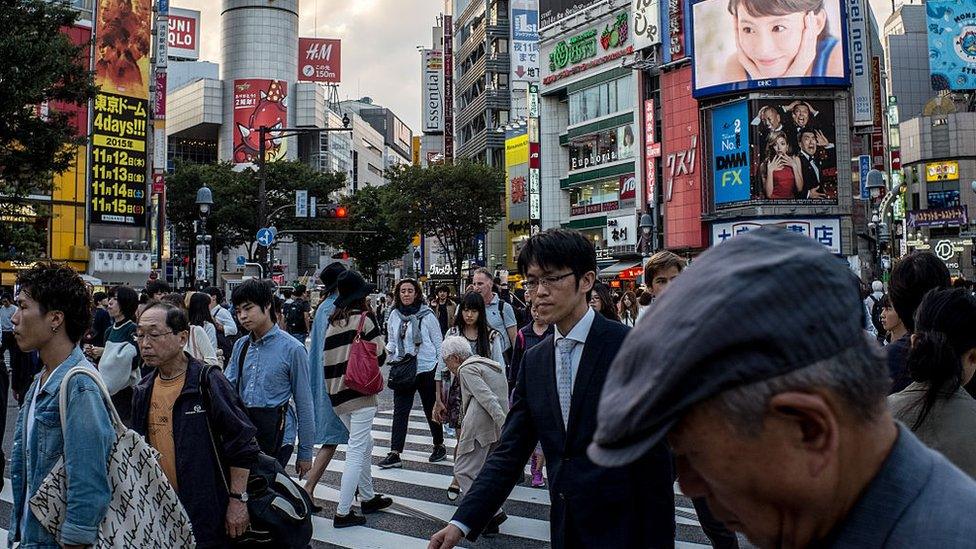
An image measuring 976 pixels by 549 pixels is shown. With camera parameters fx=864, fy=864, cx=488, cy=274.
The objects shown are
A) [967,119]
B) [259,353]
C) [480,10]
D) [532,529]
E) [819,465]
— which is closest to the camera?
[819,465]

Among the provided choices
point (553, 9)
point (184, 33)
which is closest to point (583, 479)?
point (553, 9)

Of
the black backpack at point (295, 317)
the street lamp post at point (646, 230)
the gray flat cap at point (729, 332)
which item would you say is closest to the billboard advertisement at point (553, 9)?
the street lamp post at point (646, 230)

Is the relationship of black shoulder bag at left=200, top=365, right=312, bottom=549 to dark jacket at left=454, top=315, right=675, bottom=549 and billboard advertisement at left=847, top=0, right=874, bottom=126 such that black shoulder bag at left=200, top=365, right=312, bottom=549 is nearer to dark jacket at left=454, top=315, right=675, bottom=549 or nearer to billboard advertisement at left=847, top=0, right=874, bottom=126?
dark jacket at left=454, top=315, right=675, bottom=549

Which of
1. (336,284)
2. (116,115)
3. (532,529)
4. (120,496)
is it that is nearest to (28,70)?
(336,284)

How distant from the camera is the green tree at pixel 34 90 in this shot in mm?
15477

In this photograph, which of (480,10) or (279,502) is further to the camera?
(480,10)

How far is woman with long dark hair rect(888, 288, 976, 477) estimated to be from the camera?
9.20 ft

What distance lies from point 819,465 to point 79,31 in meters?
44.3

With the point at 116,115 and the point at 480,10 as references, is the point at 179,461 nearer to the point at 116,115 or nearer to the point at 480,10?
the point at 116,115

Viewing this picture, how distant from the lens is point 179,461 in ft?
13.1

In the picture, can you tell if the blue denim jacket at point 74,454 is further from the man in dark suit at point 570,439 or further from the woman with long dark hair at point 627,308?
the woman with long dark hair at point 627,308

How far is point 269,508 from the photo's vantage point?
13.5 ft

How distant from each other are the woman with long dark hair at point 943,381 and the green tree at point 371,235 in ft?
140

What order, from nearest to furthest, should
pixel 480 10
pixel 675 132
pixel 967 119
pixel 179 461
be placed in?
pixel 179 461, pixel 675 132, pixel 480 10, pixel 967 119
